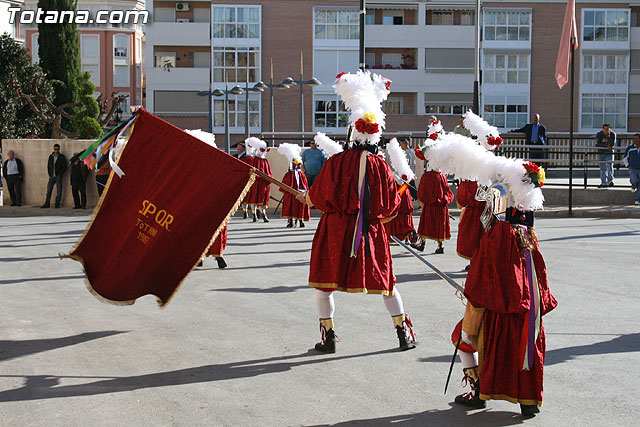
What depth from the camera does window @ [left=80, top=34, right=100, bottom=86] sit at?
69.7m

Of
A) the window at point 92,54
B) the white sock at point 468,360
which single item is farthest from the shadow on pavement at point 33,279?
the window at point 92,54

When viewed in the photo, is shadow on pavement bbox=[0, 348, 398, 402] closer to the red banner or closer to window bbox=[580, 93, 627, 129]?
the red banner

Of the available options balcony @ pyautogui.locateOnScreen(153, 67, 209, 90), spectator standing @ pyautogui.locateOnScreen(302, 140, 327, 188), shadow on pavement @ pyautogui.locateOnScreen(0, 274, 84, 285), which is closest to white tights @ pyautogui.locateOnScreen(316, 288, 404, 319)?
shadow on pavement @ pyautogui.locateOnScreen(0, 274, 84, 285)

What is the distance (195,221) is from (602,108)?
163ft

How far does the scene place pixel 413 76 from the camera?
52875 millimetres

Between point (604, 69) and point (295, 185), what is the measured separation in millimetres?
38750

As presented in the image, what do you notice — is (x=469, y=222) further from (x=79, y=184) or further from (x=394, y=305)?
(x=79, y=184)

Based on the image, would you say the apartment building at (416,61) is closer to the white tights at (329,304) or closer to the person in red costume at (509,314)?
the white tights at (329,304)

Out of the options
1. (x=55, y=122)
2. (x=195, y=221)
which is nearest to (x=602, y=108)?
(x=55, y=122)

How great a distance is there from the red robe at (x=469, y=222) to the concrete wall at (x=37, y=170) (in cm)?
1520

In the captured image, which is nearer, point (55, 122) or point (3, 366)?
point (3, 366)

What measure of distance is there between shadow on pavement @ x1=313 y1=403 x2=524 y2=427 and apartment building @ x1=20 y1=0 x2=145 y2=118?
65880 mm

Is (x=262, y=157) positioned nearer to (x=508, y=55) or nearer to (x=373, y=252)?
(x=373, y=252)

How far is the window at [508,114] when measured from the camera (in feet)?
172
